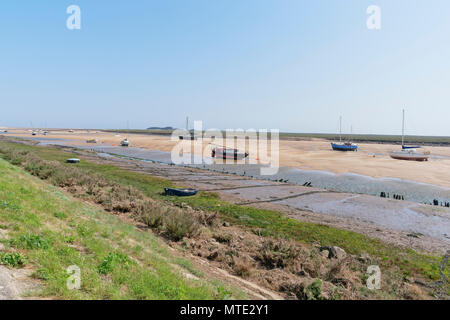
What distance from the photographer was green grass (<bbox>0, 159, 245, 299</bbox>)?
212 inches

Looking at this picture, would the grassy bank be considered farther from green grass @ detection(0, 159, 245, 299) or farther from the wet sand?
green grass @ detection(0, 159, 245, 299)

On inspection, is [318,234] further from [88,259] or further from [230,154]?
[230,154]

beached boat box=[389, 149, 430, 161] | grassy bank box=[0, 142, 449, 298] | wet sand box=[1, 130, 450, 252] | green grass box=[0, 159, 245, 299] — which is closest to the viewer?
green grass box=[0, 159, 245, 299]

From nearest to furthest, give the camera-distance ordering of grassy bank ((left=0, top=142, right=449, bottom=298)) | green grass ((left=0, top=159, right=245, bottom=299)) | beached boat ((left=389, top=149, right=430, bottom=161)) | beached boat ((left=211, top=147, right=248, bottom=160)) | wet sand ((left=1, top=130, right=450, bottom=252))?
green grass ((left=0, top=159, right=245, bottom=299)) < grassy bank ((left=0, top=142, right=449, bottom=298)) < wet sand ((left=1, top=130, right=450, bottom=252)) < beached boat ((left=389, top=149, right=430, bottom=161)) < beached boat ((left=211, top=147, right=248, bottom=160))

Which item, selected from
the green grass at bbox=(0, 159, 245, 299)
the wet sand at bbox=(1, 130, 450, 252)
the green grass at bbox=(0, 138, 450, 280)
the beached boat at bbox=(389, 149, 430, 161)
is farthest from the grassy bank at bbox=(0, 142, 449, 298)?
the beached boat at bbox=(389, 149, 430, 161)

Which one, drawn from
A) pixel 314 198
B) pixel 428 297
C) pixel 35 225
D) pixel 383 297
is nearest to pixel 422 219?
pixel 314 198

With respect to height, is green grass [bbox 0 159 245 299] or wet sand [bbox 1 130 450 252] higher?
green grass [bbox 0 159 245 299]

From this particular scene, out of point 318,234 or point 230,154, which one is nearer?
point 318,234

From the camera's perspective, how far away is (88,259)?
6.51 metres

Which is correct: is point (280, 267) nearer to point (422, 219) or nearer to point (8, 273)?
point (8, 273)

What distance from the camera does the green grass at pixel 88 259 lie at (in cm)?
538

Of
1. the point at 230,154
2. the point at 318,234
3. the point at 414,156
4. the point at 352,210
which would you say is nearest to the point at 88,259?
the point at 318,234

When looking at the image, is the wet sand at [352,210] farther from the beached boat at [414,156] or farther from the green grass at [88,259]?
the beached boat at [414,156]

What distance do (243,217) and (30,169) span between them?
65.7 ft
